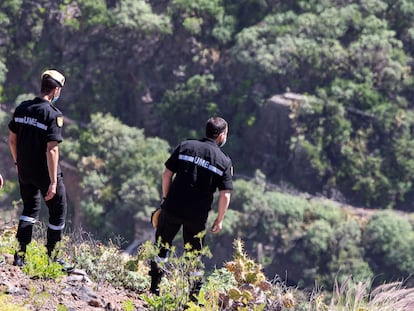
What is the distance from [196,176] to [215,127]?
43 cm

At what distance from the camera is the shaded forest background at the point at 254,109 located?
36812mm

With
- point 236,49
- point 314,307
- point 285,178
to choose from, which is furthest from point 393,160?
point 314,307

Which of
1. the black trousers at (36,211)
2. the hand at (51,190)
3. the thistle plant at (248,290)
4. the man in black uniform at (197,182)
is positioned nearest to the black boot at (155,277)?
the man in black uniform at (197,182)

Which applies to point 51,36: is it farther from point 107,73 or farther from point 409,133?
point 409,133

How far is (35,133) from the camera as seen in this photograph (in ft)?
21.6

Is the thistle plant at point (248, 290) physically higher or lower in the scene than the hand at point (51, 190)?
lower

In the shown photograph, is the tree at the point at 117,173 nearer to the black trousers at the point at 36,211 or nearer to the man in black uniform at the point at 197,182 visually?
the black trousers at the point at 36,211

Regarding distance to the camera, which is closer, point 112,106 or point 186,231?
point 186,231

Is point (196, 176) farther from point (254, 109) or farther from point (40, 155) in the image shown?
point (254, 109)

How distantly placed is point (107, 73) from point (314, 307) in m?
40.5

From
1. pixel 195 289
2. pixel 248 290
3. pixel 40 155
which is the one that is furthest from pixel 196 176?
pixel 40 155

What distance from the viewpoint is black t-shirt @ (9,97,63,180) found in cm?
652

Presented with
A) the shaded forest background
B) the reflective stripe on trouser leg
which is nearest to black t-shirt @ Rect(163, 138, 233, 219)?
the reflective stripe on trouser leg

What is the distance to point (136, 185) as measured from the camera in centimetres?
3775
